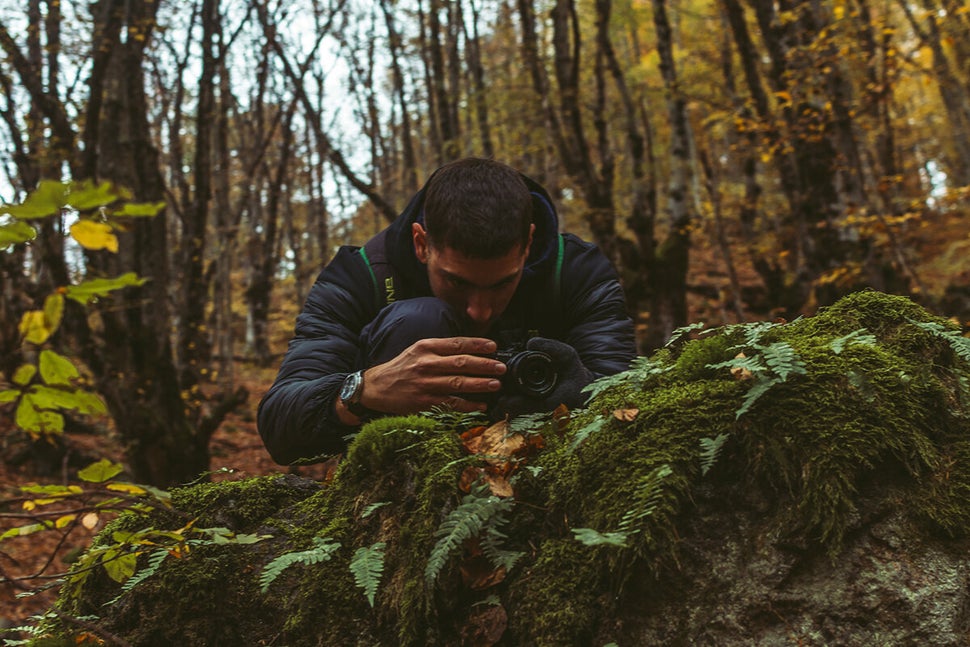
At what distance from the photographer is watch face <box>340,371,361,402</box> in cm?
275

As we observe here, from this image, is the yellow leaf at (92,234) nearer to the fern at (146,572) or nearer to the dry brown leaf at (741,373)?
the fern at (146,572)

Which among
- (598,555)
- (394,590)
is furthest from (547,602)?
(394,590)

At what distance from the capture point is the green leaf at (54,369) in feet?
4.75

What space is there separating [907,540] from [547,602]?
31.5 inches

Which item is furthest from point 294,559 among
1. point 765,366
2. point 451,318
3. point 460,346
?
point 765,366

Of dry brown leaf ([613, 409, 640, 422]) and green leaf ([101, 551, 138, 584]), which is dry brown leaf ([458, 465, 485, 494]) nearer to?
dry brown leaf ([613, 409, 640, 422])

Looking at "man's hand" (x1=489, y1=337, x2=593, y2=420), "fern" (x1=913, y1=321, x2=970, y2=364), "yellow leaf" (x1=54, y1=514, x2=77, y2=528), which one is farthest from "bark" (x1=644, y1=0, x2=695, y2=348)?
"yellow leaf" (x1=54, y1=514, x2=77, y2=528)

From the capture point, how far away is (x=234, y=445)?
45.4ft

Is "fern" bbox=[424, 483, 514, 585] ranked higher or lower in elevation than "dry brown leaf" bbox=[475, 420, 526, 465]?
lower

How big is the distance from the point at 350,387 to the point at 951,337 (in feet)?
6.72

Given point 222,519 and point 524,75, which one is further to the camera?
point 524,75

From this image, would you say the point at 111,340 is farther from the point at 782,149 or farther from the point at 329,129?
the point at 329,129

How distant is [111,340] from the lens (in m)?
8.38

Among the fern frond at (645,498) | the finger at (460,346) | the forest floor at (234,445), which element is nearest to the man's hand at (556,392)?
the finger at (460,346)
